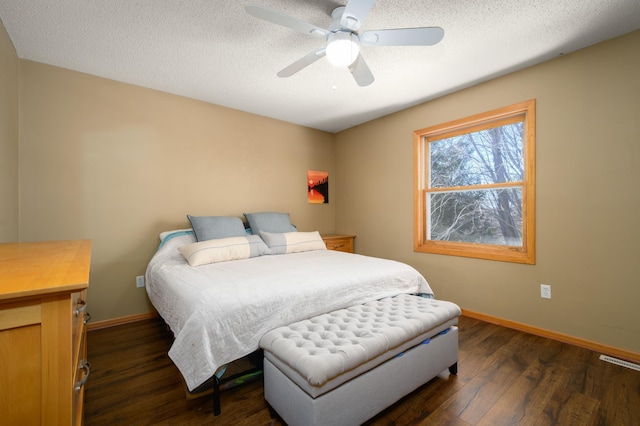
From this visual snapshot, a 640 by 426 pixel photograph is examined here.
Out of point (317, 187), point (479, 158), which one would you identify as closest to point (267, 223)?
point (317, 187)

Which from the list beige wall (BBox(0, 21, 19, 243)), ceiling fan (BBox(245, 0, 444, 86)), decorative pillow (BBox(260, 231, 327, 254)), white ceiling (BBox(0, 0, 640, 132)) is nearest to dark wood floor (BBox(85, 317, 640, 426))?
beige wall (BBox(0, 21, 19, 243))

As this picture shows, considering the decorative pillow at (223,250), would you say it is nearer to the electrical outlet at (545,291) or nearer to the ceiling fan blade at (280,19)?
the ceiling fan blade at (280,19)

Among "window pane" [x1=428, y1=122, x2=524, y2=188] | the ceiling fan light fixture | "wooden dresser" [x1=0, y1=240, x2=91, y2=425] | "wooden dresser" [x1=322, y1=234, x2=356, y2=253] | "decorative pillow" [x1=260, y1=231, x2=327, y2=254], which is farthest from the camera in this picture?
"wooden dresser" [x1=322, y1=234, x2=356, y2=253]

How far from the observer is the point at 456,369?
6.11 feet

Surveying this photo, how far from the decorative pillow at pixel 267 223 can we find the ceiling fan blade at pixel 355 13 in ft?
7.04

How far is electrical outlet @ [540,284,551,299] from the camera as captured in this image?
2.39m

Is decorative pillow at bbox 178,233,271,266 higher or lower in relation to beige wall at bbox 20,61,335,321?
lower

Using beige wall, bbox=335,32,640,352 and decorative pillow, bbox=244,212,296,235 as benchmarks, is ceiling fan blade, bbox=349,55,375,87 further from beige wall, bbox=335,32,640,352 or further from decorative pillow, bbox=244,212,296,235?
decorative pillow, bbox=244,212,296,235

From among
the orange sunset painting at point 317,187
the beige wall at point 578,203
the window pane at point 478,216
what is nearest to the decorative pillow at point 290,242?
the orange sunset painting at point 317,187

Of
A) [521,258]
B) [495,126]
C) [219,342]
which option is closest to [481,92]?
[495,126]

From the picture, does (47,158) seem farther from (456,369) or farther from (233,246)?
(456,369)

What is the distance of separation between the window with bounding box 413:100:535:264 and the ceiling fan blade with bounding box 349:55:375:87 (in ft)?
4.68

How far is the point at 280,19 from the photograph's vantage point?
5.11 feet

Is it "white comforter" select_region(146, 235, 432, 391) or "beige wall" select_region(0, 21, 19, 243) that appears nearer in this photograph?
"white comforter" select_region(146, 235, 432, 391)
